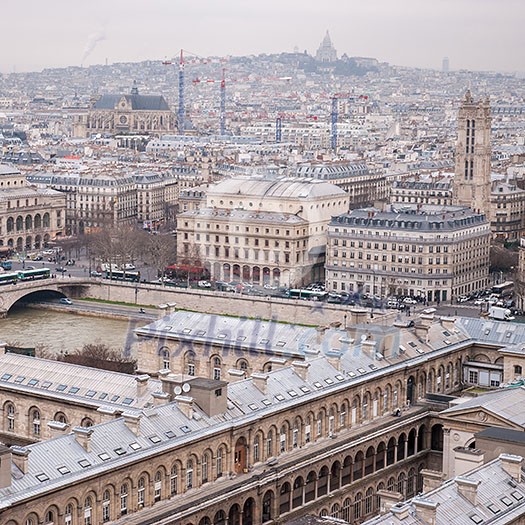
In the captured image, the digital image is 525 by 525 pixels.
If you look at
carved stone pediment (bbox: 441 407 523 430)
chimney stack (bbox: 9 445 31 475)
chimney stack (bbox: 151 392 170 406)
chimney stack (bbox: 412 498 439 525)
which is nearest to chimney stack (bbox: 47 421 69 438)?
chimney stack (bbox: 151 392 170 406)

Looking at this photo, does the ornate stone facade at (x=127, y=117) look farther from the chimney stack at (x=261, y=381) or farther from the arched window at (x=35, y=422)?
the chimney stack at (x=261, y=381)

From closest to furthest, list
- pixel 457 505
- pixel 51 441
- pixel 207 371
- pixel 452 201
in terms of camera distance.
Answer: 1. pixel 457 505
2. pixel 51 441
3. pixel 207 371
4. pixel 452 201

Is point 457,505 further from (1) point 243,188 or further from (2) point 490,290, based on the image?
(1) point 243,188

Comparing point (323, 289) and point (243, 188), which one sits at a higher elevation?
point (243, 188)

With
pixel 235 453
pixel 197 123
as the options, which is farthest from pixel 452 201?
pixel 197 123

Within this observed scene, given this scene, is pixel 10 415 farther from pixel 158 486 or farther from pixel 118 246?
pixel 118 246

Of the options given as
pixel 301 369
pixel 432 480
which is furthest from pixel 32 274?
pixel 432 480
